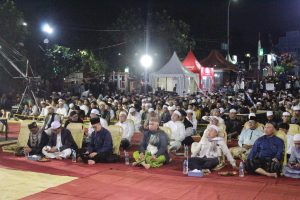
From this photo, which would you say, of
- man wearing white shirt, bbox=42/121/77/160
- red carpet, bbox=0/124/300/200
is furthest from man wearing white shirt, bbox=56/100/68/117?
red carpet, bbox=0/124/300/200

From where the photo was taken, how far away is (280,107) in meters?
15.5

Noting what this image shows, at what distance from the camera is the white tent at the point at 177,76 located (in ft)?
86.6

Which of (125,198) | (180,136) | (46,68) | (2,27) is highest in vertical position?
(2,27)

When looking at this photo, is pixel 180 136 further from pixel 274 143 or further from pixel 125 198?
pixel 125 198

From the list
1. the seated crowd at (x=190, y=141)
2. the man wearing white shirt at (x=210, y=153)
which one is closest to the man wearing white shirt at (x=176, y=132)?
the seated crowd at (x=190, y=141)

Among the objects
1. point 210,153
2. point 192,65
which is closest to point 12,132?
point 210,153

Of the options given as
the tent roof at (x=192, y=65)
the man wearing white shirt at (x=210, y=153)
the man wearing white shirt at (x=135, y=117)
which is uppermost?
the tent roof at (x=192, y=65)

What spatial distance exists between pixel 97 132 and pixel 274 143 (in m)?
3.94

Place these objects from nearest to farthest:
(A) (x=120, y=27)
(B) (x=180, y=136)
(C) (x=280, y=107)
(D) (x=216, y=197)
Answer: (D) (x=216, y=197)
(B) (x=180, y=136)
(C) (x=280, y=107)
(A) (x=120, y=27)

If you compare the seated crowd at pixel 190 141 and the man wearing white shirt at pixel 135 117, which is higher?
the man wearing white shirt at pixel 135 117

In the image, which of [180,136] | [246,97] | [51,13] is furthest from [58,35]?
[180,136]

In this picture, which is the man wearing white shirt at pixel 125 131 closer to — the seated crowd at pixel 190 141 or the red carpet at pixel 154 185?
the seated crowd at pixel 190 141

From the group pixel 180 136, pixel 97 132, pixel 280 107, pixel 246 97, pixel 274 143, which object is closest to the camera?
pixel 274 143

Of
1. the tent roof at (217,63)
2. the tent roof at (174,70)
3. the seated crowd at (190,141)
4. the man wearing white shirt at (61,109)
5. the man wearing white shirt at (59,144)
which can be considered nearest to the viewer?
the seated crowd at (190,141)
